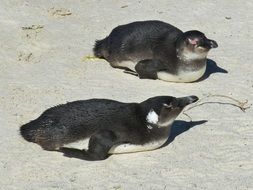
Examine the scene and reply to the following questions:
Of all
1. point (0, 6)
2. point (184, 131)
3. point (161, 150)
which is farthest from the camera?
point (0, 6)

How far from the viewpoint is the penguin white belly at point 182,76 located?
8156 mm

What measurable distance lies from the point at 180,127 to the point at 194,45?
156 cm

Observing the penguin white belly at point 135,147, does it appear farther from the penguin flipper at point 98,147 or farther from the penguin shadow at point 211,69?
the penguin shadow at point 211,69

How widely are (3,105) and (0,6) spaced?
3324 millimetres

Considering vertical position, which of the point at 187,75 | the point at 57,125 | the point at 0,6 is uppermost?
the point at 57,125

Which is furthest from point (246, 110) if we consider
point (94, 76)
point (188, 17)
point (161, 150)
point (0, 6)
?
point (0, 6)

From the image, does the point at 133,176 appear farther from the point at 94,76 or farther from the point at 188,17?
the point at 188,17

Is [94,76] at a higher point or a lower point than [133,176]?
lower

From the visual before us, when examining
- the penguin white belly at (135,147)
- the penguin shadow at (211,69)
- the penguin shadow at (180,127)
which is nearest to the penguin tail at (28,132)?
the penguin white belly at (135,147)

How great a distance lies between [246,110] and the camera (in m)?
7.30

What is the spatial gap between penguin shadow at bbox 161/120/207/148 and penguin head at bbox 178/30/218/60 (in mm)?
1345

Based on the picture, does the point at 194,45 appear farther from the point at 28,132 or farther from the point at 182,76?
the point at 28,132

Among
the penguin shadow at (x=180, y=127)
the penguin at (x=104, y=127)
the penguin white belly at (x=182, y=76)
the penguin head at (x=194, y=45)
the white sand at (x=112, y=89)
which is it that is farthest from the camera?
the penguin white belly at (x=182, y=76)

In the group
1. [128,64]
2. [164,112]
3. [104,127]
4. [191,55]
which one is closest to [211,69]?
[191,55]
